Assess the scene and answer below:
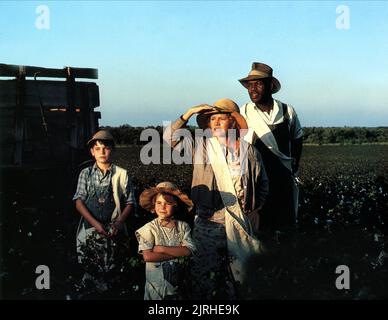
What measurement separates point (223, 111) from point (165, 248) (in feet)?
4.27

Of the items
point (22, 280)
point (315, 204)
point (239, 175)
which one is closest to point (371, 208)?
point (315, 204)

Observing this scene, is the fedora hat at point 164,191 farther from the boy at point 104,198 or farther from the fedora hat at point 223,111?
the fedora hat at point 223,111

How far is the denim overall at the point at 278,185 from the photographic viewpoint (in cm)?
645

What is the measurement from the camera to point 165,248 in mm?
5418

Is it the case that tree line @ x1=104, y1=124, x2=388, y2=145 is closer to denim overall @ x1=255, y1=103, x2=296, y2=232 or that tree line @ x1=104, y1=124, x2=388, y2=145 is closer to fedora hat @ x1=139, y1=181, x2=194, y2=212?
denim overall @ x1=255, y1=103, x2=296, y2=232

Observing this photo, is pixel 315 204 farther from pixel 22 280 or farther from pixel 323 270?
pixel 22 280

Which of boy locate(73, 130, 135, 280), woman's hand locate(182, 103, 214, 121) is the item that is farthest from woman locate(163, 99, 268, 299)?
boy locate(73, 130, 135, 280)

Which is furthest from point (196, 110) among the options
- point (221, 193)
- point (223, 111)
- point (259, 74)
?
point (259, 74)

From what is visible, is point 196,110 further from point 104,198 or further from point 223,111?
point 104,198

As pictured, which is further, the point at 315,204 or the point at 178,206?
the point at 315,204

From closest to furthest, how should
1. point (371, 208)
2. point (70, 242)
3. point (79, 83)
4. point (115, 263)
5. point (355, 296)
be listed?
point (355, 296)
point (115, 263)
point (70, 242)
point (79, 83)
point (371, 208)

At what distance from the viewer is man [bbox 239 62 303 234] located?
637 cm
